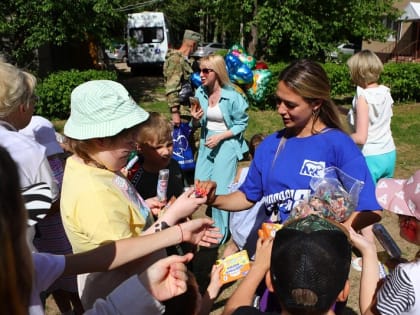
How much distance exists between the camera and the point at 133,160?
10.7 feet

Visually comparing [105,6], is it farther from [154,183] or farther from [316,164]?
[316,164]

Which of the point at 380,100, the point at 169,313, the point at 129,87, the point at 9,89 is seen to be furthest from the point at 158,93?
the point at 169,313

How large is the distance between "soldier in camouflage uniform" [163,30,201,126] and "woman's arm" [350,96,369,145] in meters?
3.05

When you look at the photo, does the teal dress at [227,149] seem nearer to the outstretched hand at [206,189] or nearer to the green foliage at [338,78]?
the outstretched hand at [206,189]

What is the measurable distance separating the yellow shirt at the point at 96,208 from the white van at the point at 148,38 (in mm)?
19420

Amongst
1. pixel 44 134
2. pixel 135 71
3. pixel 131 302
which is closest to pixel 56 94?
pixel 44 134

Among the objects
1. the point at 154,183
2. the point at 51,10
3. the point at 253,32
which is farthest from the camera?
the point at 253,32

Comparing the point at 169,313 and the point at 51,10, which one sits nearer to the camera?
the point at 169,313

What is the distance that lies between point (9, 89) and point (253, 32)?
1411 centimetres

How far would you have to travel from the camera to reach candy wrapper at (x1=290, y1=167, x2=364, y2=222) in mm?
2172

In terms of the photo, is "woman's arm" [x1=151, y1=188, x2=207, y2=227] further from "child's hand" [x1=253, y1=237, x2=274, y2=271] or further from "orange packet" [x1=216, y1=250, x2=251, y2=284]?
"child's hand" [x1=253, y1=237, x2=274, y2=271]

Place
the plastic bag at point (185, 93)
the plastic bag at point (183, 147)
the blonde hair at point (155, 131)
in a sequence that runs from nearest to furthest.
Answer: the blonde hair at point (155, 131)
the plastic bag at point (183, 147)
the plastic bag at point (185, 93)

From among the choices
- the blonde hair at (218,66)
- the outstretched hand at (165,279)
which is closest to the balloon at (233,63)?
the blonde hair at (218,66)

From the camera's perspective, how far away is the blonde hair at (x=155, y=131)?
3.05 meters
